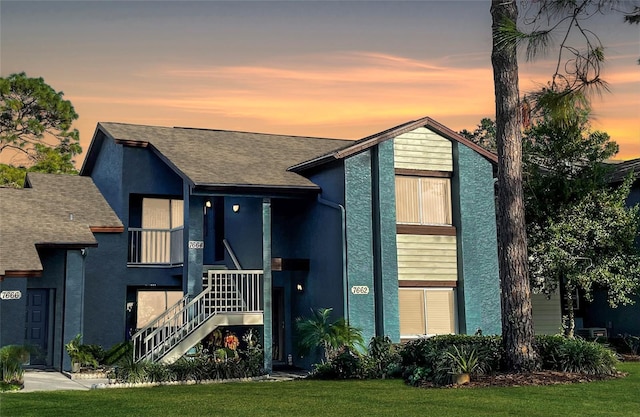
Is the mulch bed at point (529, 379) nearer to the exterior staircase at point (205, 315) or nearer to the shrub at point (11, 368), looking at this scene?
the exterior staircase at point (205, 315)

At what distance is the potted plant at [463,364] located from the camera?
1573 cm

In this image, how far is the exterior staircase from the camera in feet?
64.7

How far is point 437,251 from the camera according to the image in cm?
2239

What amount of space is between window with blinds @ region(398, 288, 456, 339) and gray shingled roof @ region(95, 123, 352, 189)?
4.34 m

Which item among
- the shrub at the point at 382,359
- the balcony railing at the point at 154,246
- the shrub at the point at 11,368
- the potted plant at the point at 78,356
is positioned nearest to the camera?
the shrub at the point at 11,368

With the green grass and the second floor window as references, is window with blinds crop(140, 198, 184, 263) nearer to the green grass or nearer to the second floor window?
the second floor window

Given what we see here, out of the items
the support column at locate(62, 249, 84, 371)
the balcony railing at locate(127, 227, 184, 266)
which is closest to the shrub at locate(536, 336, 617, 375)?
the balcony railing at locate(127, 227, 184, 266)

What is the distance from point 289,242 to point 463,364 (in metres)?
9.11

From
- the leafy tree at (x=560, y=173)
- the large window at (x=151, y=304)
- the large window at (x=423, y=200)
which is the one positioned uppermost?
the leafy tree at (x=560, y=173)

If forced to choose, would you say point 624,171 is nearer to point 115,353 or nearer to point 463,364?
point 463,364

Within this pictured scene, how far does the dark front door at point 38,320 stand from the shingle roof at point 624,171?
64.3ft

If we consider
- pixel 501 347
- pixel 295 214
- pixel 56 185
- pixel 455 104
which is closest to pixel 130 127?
pixel 56 185

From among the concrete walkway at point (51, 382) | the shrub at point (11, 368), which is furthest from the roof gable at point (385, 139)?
the shrub at point (11, 368)

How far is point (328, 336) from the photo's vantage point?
19688mm
